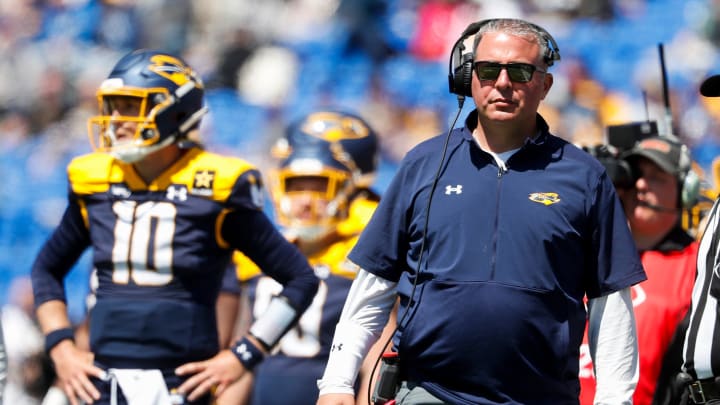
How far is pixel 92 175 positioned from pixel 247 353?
900 mm

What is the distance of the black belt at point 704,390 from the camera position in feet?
11.1

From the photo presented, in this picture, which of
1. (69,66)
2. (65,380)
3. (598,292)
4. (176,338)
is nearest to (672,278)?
(598,292)

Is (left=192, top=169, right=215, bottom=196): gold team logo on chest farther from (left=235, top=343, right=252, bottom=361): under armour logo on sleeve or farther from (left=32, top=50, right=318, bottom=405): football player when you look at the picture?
(left=235, top=343, right=252, bottom=361): under armour logo on sleeve

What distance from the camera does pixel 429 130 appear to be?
10969mm

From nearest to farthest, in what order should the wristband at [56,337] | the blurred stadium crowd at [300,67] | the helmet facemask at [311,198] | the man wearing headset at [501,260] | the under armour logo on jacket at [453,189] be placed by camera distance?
the man wearing headset at [501,260], the under armour logo on jacket at [453,189], the wristband at [56,337], the helmet facemask at [311,198], the blurred stadium crowd at [300,67]

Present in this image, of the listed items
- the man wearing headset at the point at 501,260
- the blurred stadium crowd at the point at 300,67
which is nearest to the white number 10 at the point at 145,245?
the man wearing headset at the point at 501,260

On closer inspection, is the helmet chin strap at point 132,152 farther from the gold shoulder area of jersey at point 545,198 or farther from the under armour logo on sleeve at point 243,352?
the gold shoulder area of jersey at point 545,198

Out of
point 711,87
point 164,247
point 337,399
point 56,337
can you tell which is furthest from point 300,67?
point 337,399

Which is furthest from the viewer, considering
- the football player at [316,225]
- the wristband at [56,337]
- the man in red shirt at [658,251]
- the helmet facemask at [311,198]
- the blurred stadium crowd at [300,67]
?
the blurred stadium crowd at [300,67]

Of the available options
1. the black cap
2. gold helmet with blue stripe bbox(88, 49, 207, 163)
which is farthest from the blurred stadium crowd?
the black cap

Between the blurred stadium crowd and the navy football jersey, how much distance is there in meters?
5.50

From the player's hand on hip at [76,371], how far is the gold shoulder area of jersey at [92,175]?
0.59m

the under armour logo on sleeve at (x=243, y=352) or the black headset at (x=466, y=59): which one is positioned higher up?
the black headset at (x=466, y=59)

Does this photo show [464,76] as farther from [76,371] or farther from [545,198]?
[76,371]
